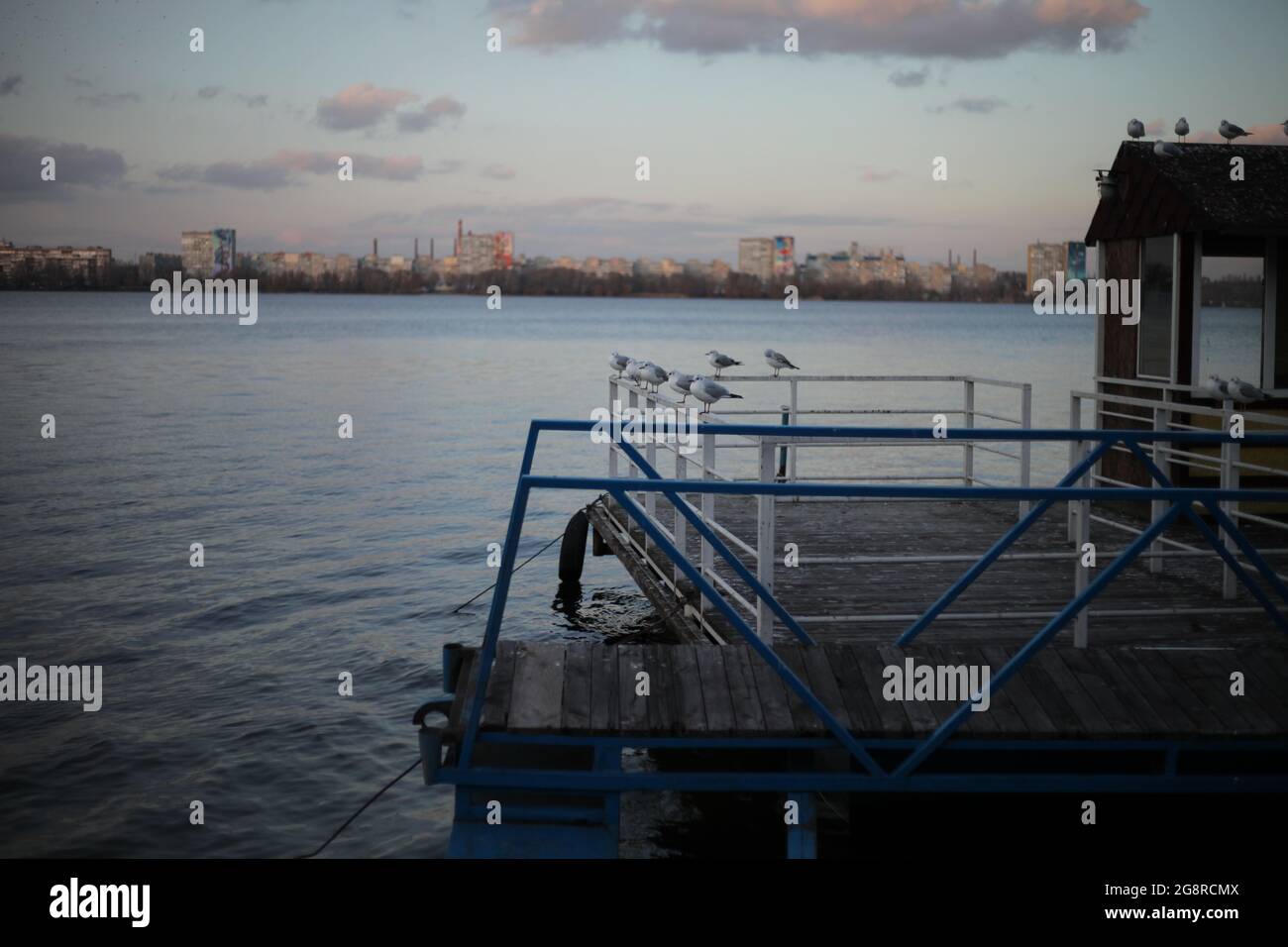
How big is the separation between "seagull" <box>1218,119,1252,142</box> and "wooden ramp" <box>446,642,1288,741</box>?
370 inches

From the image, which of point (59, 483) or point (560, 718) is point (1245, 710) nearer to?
point (560, 718)

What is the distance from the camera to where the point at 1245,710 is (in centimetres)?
679

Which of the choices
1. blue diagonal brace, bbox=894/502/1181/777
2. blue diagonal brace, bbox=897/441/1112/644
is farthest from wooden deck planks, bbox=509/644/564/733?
blue diagonal brace, bbox=897/441/1112/644

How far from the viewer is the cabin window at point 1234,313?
13.5m

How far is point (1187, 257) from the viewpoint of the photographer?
13.6 metres

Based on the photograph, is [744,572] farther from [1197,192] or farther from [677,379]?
[1197,192]

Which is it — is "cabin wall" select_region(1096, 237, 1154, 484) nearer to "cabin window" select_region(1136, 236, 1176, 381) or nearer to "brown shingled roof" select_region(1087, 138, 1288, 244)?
"cabin window" select_region(1136, 236, 1176, 381)

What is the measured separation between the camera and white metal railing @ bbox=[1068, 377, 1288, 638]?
9.75 m

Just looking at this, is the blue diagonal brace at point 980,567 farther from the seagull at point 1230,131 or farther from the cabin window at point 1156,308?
the seagull at point 1230,131

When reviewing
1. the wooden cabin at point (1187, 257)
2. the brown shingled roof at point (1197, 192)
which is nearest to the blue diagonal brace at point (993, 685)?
the wooden cabin at point (1187, 257)

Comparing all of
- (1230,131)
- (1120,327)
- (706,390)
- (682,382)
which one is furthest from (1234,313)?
(682,382)

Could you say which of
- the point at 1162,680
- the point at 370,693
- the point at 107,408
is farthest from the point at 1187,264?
the point at 107,408
